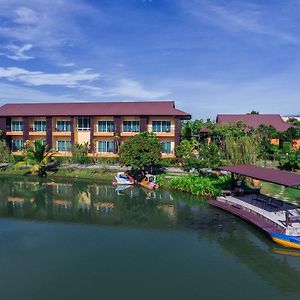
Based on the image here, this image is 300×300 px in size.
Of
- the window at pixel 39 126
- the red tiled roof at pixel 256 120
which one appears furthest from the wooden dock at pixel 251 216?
the red tiled roof at pixel 256 120

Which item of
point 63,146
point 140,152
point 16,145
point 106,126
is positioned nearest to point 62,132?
point 63,146

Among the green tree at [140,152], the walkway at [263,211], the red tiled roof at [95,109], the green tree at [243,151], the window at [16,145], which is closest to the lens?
the walkway at [263,211]

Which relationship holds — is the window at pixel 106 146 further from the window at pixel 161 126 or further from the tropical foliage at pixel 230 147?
the tropical foliage at pixel 230 147

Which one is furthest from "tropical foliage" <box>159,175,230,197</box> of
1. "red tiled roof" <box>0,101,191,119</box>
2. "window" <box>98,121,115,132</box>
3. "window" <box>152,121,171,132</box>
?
"window" <box>98,121,115,132</box>

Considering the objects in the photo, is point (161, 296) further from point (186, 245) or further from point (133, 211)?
point (133, 211)

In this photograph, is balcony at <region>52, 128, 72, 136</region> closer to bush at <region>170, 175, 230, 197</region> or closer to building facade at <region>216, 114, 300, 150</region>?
bush at <region>170, 175, 230, 197</region>

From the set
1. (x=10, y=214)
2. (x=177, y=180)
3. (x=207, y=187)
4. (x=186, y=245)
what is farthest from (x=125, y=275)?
(x=177, y=180)

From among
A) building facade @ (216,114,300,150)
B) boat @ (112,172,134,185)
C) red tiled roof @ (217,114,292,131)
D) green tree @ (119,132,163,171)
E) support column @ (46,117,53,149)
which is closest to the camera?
green tree @ (119,132,163,171)
